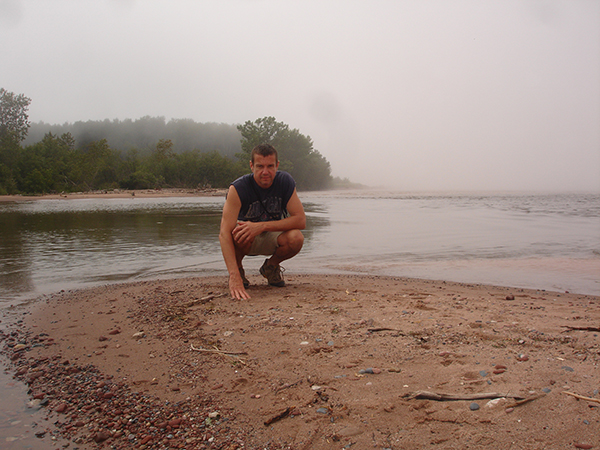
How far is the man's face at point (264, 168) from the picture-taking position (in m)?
3.68

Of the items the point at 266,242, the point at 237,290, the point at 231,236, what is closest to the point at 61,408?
the point at 237,290

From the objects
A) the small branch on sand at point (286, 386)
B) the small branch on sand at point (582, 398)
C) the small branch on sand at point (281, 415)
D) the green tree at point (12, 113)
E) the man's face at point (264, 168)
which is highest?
the green tree at point (12, 113)

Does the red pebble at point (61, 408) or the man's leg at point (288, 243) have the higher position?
the man's leg at point (288, 243)

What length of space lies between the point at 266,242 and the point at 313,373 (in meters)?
2.10

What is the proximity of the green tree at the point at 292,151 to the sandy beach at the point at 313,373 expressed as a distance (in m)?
56.4

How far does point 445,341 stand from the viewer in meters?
2.46

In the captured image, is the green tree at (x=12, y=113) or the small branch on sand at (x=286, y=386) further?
the green tree at (x=12, y=113)

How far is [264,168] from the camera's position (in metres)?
3.69

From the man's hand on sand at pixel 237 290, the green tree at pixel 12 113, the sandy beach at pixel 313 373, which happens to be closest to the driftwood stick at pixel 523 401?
the sandy beach at pixel 313 373

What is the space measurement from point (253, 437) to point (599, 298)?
4.04 metres

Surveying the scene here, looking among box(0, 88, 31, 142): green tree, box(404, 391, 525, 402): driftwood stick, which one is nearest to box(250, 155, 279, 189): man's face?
box(404, 391, 525, 402): driftwood stick

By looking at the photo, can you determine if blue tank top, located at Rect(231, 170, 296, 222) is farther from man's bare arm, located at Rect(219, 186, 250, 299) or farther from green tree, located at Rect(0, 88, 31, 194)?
green tree, located at Rect(0, 88, 31, 194)

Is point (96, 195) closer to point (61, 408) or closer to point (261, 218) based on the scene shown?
point (261, 218)

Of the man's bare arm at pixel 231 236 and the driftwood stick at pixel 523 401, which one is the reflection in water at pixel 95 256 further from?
the driftwood stick at pixel 523 401
